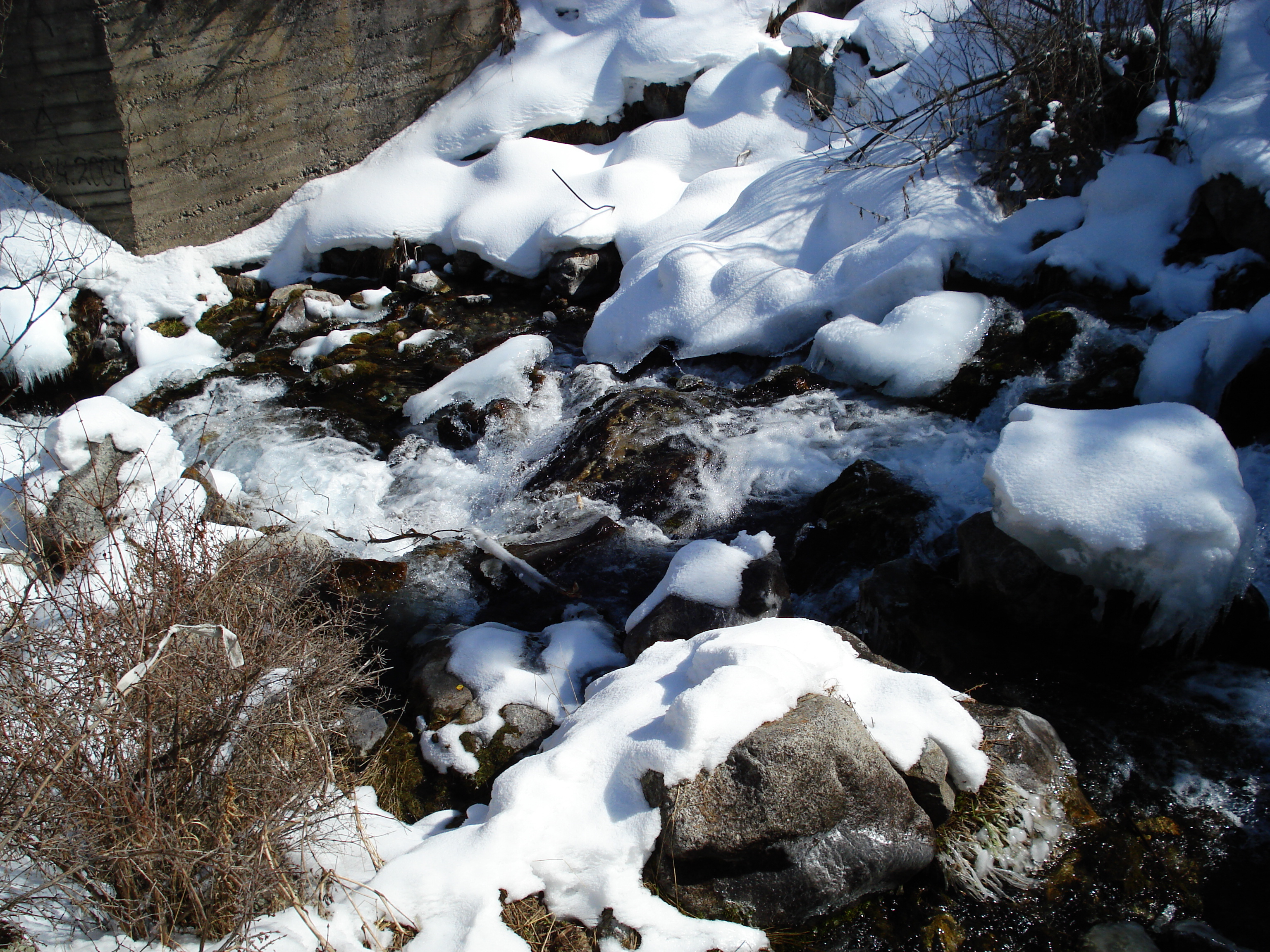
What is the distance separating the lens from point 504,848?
234 centimetres

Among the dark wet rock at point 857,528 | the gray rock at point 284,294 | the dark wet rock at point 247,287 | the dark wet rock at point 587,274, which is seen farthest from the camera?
the dark wet rock at point 247,287

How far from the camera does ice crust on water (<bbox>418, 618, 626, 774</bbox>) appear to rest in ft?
10.9

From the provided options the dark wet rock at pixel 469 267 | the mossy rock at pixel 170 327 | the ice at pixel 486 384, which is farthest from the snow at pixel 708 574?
the mossy rock at pixel 170 327

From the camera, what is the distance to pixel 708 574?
364 centimetres

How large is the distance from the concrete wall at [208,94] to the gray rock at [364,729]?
8516mm

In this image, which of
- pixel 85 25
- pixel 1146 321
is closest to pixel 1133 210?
pixel 1146 321

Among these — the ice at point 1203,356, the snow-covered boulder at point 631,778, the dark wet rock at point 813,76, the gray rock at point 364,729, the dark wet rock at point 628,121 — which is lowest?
the gray rock at point 364,729

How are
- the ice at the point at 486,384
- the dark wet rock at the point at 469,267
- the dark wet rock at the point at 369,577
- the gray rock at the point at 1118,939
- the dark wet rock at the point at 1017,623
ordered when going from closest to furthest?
1. the gray rock at the point at 1118,939
2. the dark wet rock at the point at 1017,623
3. the dark wet rock at the point at 369,577
4. the ice at the point at 486,384
5. the dark wet rock at the point at 469,267

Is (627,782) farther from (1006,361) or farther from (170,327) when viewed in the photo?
(170,327)

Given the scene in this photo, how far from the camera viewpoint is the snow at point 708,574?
3562mm

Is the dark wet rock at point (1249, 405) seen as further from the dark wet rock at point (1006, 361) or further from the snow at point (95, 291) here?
the snow at point (95, 291)

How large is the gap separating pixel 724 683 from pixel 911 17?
8.82 metres

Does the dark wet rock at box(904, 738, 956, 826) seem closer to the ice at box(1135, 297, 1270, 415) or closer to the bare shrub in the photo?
the bare shrub

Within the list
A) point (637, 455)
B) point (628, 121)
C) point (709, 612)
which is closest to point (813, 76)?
point (628, 121)
